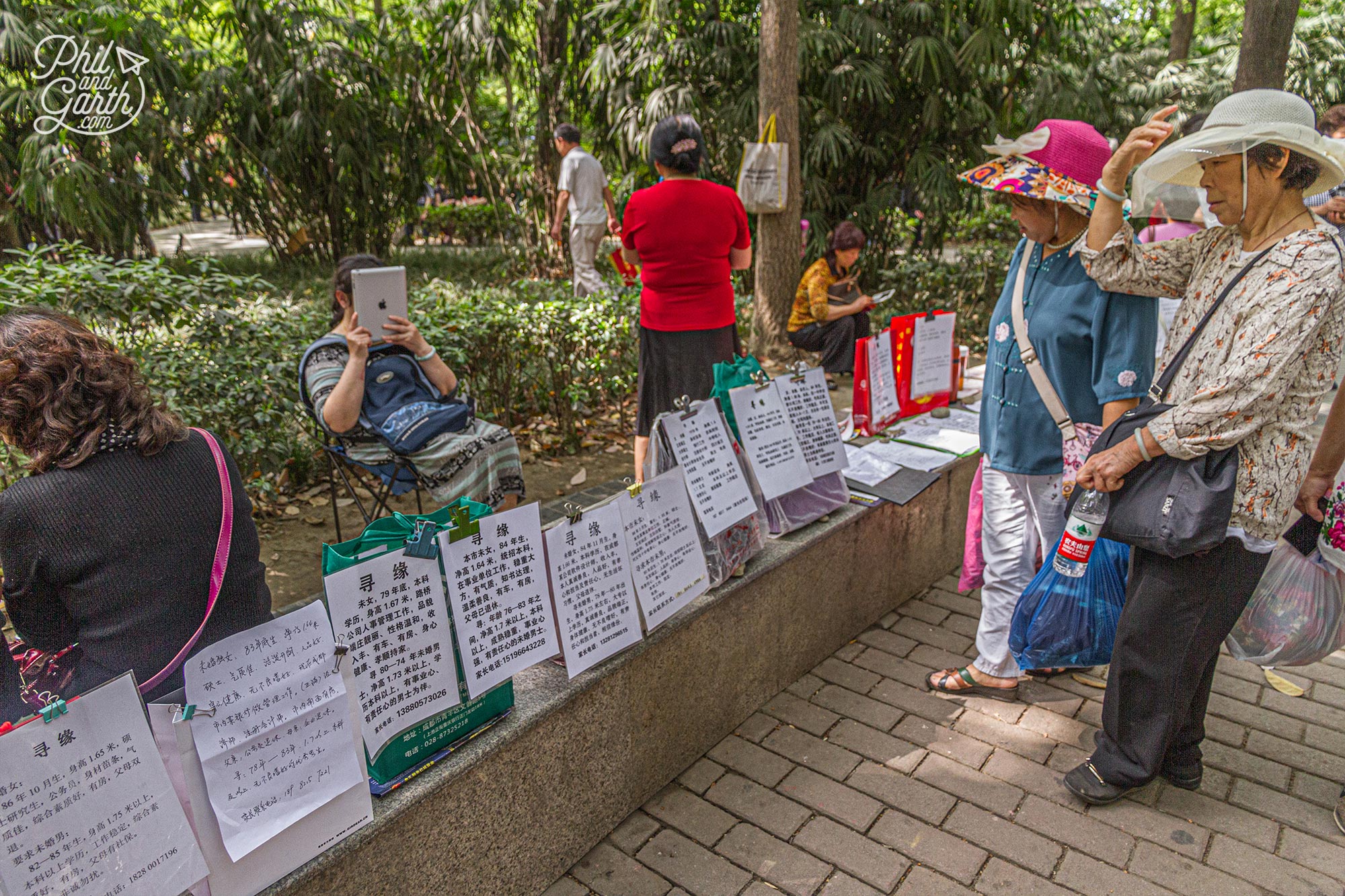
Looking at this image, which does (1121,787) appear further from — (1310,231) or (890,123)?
(890,123)

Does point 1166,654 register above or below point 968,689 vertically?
above

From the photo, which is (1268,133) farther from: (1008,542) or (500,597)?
(500,597)

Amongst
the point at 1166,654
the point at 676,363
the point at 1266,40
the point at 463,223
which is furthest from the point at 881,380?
the point at 463,223

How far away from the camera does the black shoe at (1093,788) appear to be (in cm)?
256

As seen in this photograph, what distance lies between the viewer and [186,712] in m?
1.47

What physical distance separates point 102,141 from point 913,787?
348 inches

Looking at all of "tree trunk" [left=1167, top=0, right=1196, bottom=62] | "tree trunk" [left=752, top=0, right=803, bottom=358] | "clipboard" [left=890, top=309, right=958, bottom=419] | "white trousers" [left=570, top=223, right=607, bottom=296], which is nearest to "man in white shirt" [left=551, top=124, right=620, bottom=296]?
"white trousers" [left=570, top=223, right=607, bottom=296]

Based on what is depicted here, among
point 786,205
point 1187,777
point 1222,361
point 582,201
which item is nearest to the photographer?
point 1222,361

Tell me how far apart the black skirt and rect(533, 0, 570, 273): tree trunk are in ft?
19.3

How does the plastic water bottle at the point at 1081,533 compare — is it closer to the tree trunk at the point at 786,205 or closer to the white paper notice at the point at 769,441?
the white paper notice at the point at 769,441

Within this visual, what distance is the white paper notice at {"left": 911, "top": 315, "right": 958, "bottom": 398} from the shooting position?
4.38 m

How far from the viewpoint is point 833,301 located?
5.91 m

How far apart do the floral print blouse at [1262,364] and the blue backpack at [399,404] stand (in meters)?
2.46

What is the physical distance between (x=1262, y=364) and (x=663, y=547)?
1.58 metres
